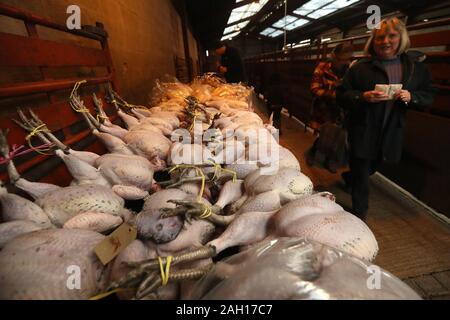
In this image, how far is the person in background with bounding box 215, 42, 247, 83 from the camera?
4.65 meters

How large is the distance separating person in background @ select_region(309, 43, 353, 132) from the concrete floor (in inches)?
41.2

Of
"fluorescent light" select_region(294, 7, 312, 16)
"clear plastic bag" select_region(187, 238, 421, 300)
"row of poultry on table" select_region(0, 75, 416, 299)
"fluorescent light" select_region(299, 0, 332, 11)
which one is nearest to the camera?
"clear plastic bag" select_region(187, 238, 421, 300)

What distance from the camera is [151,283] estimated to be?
0.58 metres

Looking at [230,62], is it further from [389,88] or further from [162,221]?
[162,221]

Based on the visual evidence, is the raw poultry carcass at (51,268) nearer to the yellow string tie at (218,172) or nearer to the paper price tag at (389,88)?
the yellow string tie at (218,172)

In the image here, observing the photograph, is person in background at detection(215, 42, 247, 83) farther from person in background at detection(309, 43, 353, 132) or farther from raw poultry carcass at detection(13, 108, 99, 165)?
raw poultry carcass at detection(13, 108, 99, 165)

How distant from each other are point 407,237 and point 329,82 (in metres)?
2.20

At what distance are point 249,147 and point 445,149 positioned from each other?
79.6 inches

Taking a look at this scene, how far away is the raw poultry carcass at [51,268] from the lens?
22.0 inches

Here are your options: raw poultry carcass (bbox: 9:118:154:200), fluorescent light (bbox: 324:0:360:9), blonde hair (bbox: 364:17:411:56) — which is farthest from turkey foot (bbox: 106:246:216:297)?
fluorescent light (bbox: 324:0:360:9)

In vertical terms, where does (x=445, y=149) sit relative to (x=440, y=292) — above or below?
above

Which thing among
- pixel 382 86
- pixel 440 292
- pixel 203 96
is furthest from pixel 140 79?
pixel 440 292

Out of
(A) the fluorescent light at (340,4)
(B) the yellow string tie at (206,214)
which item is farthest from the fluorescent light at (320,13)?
(B) the yellow string tie at (206,214)

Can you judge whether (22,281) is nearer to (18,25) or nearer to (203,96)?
(18,25)
